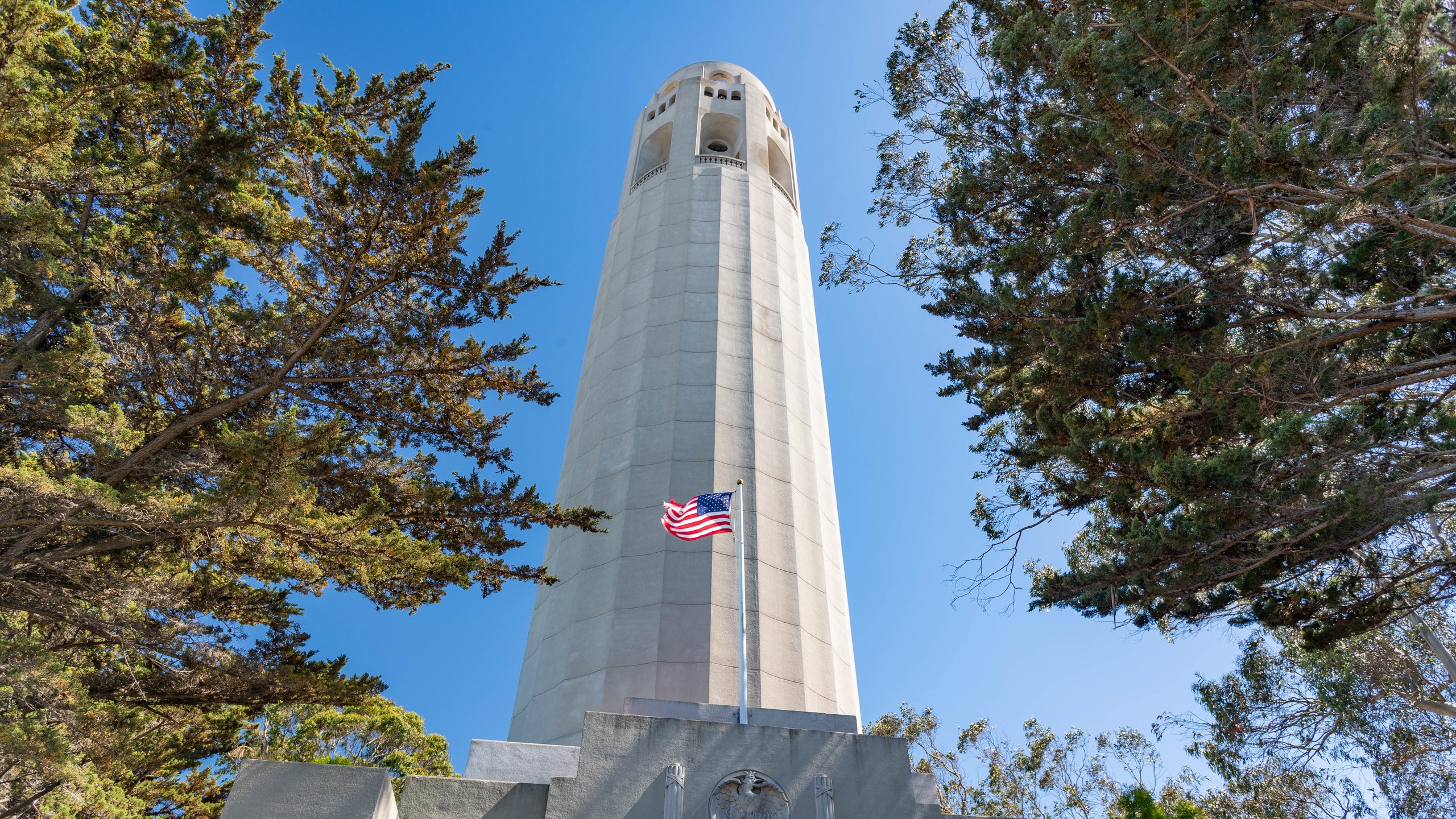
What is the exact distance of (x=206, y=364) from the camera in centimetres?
1112

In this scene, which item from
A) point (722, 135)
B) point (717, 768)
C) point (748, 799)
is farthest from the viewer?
point (722, 135)

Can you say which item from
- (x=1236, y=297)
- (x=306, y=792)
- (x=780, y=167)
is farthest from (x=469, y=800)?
(x=780, y=167)

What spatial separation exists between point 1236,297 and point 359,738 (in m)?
21.9

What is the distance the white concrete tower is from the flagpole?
16 cm

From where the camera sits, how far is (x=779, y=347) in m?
20.8

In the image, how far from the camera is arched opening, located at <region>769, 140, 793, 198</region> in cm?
2698

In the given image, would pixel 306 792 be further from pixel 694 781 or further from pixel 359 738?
pixel 359 738

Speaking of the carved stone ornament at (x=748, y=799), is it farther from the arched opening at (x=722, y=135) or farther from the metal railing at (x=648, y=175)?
the arched opening at (x=722, y=135)

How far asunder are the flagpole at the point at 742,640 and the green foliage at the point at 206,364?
116 inches

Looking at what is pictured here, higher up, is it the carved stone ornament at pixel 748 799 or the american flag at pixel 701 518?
the american flag at pixel 701 518

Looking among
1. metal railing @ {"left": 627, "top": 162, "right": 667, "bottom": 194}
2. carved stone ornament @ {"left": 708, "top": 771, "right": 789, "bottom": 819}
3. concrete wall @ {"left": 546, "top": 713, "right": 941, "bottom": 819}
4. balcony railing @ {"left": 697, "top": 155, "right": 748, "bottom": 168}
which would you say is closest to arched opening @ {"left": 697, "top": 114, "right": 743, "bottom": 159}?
balcony railing @ {"left": 697, "top": 155, "right": 748, "bottom": 168}

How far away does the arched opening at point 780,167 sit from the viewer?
27.0 m

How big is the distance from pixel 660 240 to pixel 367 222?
1208 cm

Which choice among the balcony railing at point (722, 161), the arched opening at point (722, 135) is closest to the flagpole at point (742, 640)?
the balcony railing at point (722, 161)
